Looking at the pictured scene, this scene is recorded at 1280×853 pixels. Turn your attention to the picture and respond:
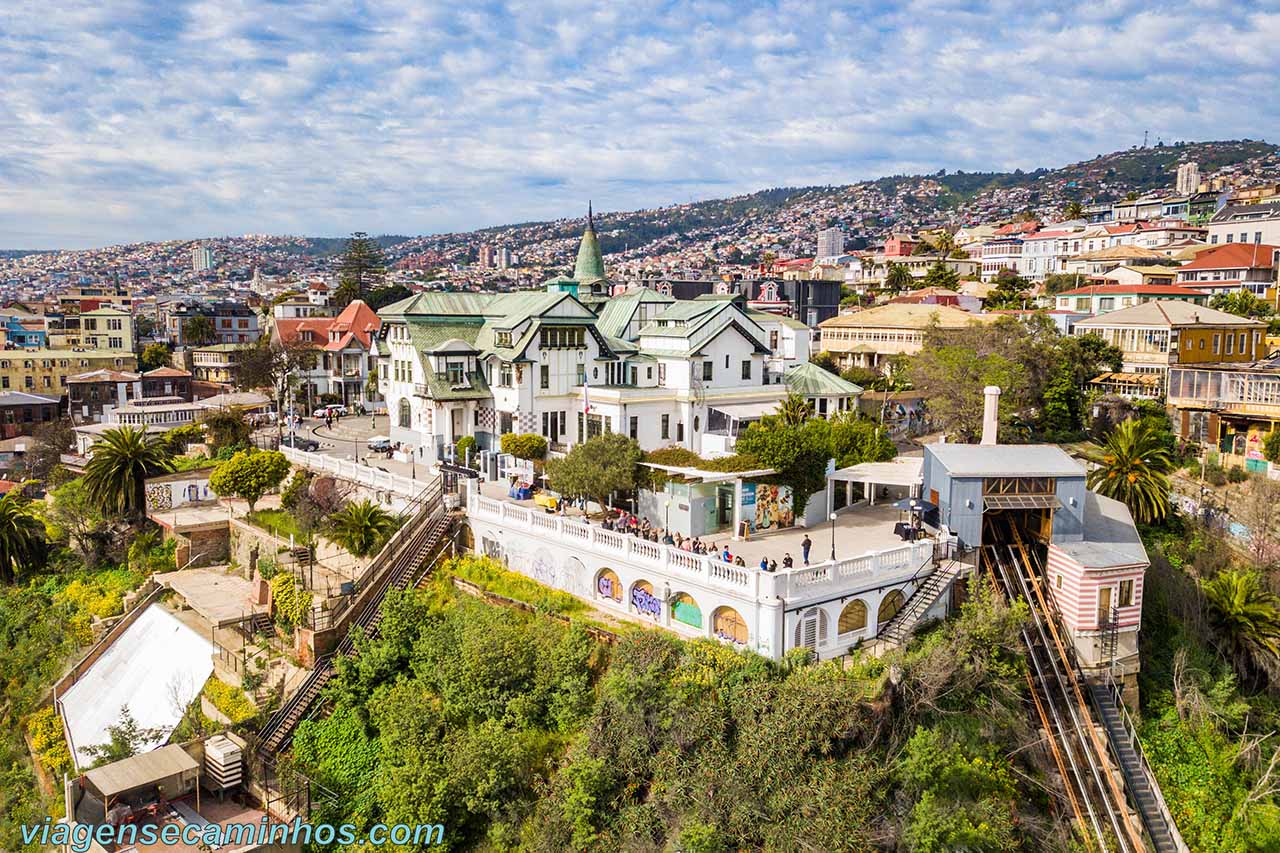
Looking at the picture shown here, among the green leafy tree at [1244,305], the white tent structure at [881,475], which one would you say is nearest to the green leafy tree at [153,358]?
the white tent structure at [881,475]

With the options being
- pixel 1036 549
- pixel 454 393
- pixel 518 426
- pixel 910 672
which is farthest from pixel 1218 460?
pixel 454 393

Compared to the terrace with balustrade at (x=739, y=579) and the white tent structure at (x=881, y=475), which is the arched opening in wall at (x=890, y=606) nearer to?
the terrace with balustrade at (x=739, y=579)

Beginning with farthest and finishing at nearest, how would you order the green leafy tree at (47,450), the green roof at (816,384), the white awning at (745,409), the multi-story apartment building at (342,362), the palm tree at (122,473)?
the multi-story apartment building at (342,362) → the green leafy tree at (47,450) → the green roof at (816,384) → the white awning at (745,409) → the palm tree at (122,473)

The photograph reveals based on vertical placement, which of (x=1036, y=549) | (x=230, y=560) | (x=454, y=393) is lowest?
(x=230, y=560)

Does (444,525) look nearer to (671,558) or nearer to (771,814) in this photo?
(671,558)

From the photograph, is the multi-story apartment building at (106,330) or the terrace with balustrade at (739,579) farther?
the multi-story apartment building at (106,330)

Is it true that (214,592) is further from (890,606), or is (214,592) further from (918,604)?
(918,604)
